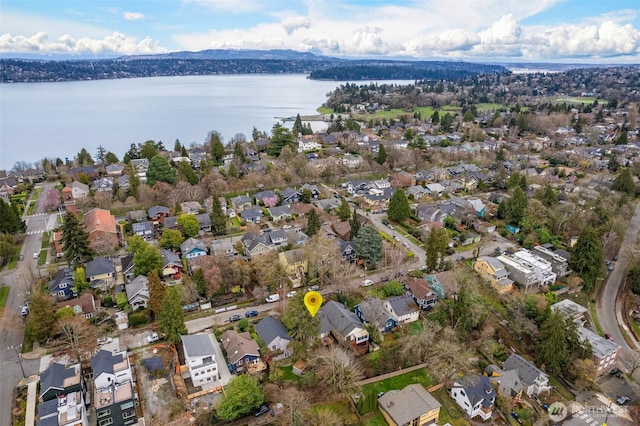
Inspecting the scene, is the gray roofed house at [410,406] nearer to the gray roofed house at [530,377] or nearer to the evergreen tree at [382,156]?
the gray roofed house at [530,377]

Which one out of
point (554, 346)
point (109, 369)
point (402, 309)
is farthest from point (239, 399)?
point (554, 346)

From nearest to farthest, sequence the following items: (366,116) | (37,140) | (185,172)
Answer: (185,172), (37,140), (366,116)

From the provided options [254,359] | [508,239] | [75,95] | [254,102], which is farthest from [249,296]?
[75,95]

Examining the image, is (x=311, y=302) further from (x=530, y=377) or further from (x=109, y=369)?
(x=530, y=377)

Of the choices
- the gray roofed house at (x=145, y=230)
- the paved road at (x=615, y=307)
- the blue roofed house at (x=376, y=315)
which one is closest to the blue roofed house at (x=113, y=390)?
the blue roofed house at (x=376, y=315)

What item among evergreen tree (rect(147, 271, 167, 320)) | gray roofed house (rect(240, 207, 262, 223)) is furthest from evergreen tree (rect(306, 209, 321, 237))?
evergreen tree (rect(147, 271, 167, 320))

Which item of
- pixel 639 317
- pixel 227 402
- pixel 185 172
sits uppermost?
pixel 185 172

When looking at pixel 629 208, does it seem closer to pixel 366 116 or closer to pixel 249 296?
pixel 249 296
